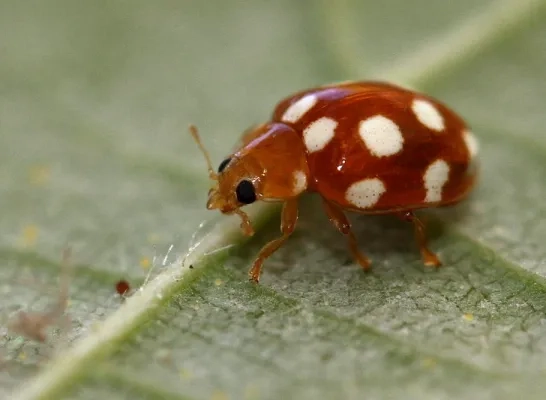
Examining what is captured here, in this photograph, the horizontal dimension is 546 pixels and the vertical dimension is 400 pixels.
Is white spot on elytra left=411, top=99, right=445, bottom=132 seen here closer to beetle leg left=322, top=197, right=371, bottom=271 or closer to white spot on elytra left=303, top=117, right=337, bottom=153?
white spot on elytra left=303, top=117, right=337, bottom=153

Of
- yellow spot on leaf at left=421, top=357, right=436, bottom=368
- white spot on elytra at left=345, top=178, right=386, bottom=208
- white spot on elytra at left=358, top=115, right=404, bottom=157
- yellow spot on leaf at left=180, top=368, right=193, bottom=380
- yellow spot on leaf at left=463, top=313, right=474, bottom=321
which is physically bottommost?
yellow spot on leaf at left=463, top=313, right=474, bottom=321

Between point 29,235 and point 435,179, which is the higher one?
point 29,235

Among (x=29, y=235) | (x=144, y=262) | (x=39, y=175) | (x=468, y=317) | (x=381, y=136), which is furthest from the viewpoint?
(x=39, y=175)

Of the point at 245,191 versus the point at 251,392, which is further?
the point at 245,191

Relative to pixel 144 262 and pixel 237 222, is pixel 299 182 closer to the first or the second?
pixel 237 222

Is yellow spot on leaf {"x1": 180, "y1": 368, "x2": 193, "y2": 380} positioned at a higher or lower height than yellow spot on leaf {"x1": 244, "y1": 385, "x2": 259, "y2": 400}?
higher

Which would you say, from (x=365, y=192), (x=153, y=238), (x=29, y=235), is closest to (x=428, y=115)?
(x=365, y=192)

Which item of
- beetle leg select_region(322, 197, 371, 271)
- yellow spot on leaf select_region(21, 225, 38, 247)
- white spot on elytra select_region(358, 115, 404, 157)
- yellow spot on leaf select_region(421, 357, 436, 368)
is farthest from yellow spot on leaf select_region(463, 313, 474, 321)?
yellow spot on leaf select_region(21, 225, 38, 247)
